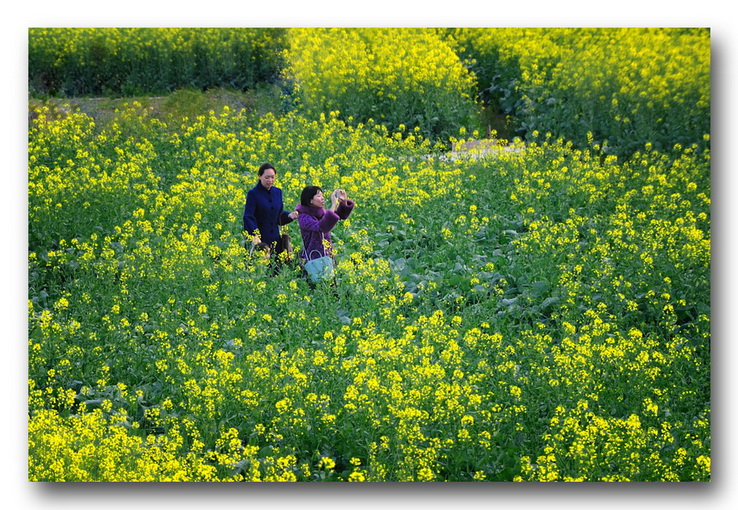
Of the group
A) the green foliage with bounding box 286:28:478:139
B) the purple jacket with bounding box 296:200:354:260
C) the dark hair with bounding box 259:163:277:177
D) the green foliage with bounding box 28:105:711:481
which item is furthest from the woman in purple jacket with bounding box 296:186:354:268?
the green foliage with bounding box 286:28:478:139

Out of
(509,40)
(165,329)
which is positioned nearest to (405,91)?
(509,40)

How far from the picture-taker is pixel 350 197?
16.5 ft

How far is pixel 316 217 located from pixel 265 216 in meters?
0.29

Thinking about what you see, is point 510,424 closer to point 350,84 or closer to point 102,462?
point 102,462

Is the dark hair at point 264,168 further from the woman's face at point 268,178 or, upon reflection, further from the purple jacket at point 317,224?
the purple jacket at point 317,224

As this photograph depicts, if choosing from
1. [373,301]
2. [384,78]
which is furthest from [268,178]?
[384,78]

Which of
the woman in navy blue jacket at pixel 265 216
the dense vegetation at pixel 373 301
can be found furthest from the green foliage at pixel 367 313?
the woman in navy blue jacket at pixel 265 216

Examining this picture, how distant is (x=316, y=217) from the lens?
15.5 feet

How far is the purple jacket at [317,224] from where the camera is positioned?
4695mm

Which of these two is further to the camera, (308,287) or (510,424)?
(308,287)

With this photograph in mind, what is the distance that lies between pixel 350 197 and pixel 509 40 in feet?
3.93

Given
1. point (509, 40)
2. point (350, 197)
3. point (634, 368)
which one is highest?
point (509, 40)
